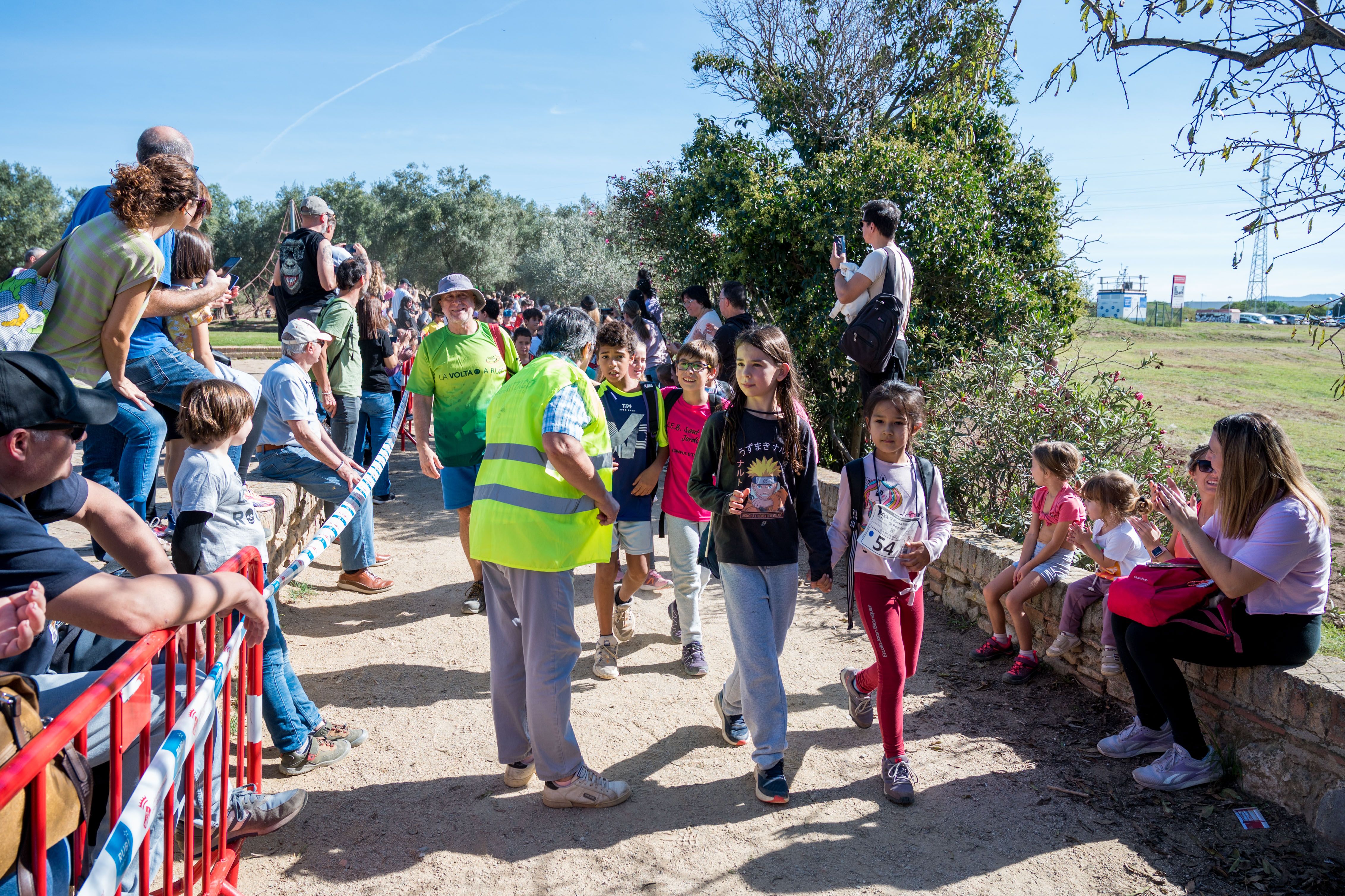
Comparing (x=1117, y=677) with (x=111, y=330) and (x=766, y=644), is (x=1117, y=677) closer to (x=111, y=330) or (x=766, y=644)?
(x=766, y=644)

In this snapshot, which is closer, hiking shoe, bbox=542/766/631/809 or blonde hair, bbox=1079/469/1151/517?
hiking shoe, bbox=542/766/631/809

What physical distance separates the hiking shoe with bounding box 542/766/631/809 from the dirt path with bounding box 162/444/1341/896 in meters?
0.05

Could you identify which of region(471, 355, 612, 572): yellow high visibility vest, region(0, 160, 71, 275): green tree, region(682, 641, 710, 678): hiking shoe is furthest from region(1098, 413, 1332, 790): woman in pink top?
region(0, 160, 71, 275): green tree

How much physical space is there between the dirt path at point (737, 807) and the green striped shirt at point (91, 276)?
2.04 metres

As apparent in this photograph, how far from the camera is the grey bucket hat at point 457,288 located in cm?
554

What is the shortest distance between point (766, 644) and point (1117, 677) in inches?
75.5

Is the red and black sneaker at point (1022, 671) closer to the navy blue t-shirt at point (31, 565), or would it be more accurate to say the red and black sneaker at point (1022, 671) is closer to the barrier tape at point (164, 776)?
the barrier tape at point (164, 776)

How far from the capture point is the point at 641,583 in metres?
5.02

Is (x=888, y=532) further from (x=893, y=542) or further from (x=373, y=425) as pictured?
(x=373, y=425)

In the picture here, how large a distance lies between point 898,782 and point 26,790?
292 centimetres

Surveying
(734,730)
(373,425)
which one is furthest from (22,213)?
(734,730)

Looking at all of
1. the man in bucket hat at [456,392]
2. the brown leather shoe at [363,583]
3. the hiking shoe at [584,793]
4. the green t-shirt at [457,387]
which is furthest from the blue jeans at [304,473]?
the hiking shoe at [584,793]

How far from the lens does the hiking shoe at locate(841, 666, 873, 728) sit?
4.00 m

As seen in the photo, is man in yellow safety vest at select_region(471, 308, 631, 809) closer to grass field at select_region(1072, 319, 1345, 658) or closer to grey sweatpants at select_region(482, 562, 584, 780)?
grey sweatpants at select_region(482, 562, 584, 780)
